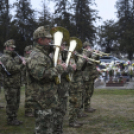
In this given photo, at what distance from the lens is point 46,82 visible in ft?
12.9

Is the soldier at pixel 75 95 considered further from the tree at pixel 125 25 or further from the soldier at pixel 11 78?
the tree at pixel 125 25

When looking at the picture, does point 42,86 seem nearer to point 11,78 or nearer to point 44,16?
point 11,78

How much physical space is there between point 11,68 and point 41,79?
2.39m

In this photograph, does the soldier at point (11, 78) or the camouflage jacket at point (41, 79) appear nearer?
the camouflage jacket at point (41, 79)

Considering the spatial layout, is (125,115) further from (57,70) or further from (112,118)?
(57,70)

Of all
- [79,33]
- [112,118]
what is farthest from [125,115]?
[79,33]

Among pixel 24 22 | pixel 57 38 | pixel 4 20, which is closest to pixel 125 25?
pixel 24 22

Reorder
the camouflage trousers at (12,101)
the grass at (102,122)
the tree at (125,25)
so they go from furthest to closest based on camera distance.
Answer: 1. the tree at (125,25)
2. the camouflage trousers at (12,101)
3. the grass at (102,122)

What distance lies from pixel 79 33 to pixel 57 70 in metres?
25.8

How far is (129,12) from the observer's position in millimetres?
36031

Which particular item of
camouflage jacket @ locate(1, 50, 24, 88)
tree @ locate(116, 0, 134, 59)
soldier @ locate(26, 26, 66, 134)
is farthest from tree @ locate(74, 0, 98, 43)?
soldier @ locate(26, 26, 66, 134)

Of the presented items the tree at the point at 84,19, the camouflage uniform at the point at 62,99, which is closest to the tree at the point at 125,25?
the tree at the point at 84,19

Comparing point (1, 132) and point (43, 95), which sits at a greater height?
point (43, 95)

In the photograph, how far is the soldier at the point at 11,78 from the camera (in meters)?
6.02
